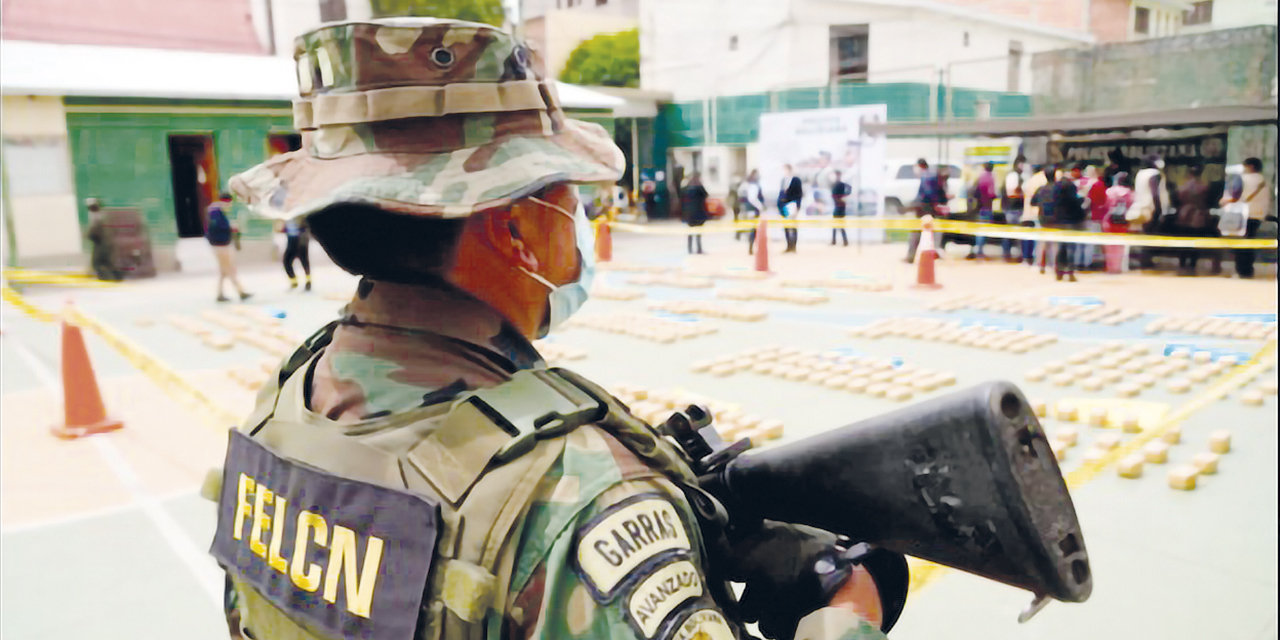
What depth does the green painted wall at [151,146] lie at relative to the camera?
52.9 ft

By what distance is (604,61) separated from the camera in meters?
43.2

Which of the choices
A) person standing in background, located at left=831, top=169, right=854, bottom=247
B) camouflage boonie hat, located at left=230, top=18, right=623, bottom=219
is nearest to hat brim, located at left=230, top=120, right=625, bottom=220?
camouflage boonie hat, located at left=230, top=18, right=623, bottom=219

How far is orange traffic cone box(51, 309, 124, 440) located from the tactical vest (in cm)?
571

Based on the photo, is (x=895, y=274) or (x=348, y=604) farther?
(x=895, y=274)

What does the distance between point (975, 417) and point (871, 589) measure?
1.49 feet

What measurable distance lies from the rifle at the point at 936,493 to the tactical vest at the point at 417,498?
218mm

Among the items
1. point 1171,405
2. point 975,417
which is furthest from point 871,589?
point 1171,405

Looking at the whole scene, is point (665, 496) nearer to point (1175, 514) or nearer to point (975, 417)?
point (975, 417)

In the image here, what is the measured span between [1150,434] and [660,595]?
5.57m

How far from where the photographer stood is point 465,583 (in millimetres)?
1104

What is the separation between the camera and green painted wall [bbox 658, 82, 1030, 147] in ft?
70.7

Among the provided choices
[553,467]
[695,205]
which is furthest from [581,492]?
[695,205]

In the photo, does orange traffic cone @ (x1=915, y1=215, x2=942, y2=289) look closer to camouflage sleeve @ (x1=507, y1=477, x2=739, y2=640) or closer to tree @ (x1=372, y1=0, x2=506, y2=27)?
camouflage sleeve @ (x1=507, y1=477, x2=739, y2=640)

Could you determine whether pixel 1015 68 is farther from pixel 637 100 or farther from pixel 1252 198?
pixel 1252 198
